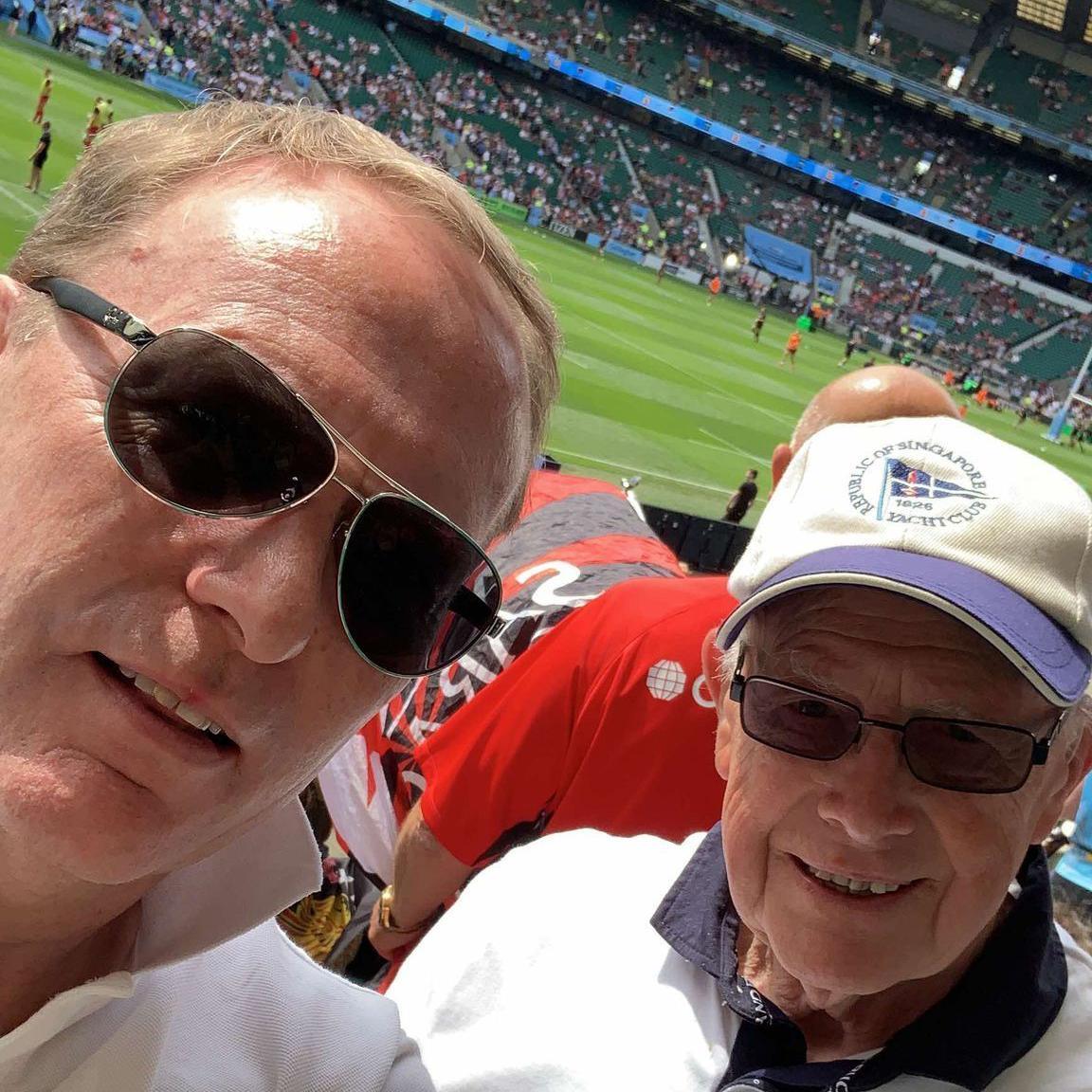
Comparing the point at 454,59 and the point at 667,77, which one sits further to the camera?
the point at 667,77

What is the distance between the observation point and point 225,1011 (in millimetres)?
1449

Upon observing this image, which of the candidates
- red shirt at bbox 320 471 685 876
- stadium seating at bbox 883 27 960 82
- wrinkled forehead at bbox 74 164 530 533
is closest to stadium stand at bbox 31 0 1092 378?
stadium seating at bbox 883 27 960 82

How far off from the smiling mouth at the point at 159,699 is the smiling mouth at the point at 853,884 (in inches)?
42.0

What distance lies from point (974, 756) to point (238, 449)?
4.11 ft

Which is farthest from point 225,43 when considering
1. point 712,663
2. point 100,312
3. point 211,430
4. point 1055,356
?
point 211,430

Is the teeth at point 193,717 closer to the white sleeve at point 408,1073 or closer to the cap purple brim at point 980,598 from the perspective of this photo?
the white sleeve at point 408,1073

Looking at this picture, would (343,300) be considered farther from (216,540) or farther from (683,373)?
(683,373)

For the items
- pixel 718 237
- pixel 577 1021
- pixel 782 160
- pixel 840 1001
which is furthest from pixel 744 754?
pixel 782 160

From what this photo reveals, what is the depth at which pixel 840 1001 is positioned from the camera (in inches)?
66.2

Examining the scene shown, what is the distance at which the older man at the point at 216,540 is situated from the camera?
1.16 m

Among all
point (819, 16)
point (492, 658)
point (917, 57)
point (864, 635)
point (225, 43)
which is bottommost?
point (492, 658)

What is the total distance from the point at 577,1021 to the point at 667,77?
5436 cm

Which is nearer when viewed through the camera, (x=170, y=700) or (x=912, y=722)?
(x=170, y=700)

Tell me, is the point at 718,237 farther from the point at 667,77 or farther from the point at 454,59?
the point at 454,59
